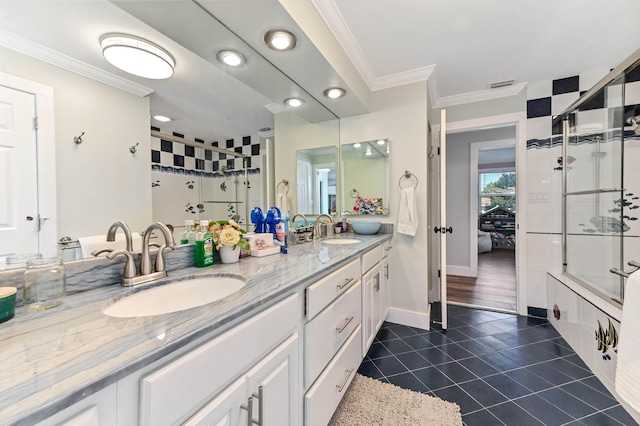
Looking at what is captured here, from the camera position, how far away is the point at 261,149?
161 centimetres

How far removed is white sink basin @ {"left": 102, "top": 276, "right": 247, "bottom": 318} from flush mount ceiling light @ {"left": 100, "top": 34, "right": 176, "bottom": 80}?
825mm

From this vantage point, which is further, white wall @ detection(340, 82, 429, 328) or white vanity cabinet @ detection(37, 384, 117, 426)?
white wall @ detection(340, 82, 429, 328)

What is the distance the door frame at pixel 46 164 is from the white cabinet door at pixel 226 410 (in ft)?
2.24

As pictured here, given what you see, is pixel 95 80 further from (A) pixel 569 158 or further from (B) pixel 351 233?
(A) pixel 569 158

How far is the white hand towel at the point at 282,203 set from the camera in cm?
187

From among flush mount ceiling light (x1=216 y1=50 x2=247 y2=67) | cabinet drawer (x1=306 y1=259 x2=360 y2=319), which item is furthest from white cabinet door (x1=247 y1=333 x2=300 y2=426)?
flush mount ceiling light (x1=216 y1=50 x2=247 y2=67)

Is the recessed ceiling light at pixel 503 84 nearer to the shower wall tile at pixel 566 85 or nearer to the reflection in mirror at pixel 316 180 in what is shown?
the shower wall tile at pixel 566 85

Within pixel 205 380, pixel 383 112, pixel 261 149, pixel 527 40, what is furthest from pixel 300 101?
pixel 205 380

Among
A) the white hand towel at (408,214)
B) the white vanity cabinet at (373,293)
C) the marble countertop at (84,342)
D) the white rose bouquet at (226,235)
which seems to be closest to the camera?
the marble countertop at (84,342)

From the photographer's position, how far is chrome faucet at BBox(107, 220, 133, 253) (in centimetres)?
97

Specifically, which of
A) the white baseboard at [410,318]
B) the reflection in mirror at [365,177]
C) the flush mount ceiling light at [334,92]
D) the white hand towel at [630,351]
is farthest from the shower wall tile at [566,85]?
the white baseboard at [410,318]

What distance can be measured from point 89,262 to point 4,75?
0.58 meters

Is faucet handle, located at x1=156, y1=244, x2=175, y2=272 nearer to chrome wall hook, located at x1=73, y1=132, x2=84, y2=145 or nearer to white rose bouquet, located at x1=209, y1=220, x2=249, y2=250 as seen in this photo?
white rose bouquet, located at x1=209, y1=220, x2=249, y2=250

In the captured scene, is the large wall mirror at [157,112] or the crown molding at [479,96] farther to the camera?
the crown molding at [479,96]
